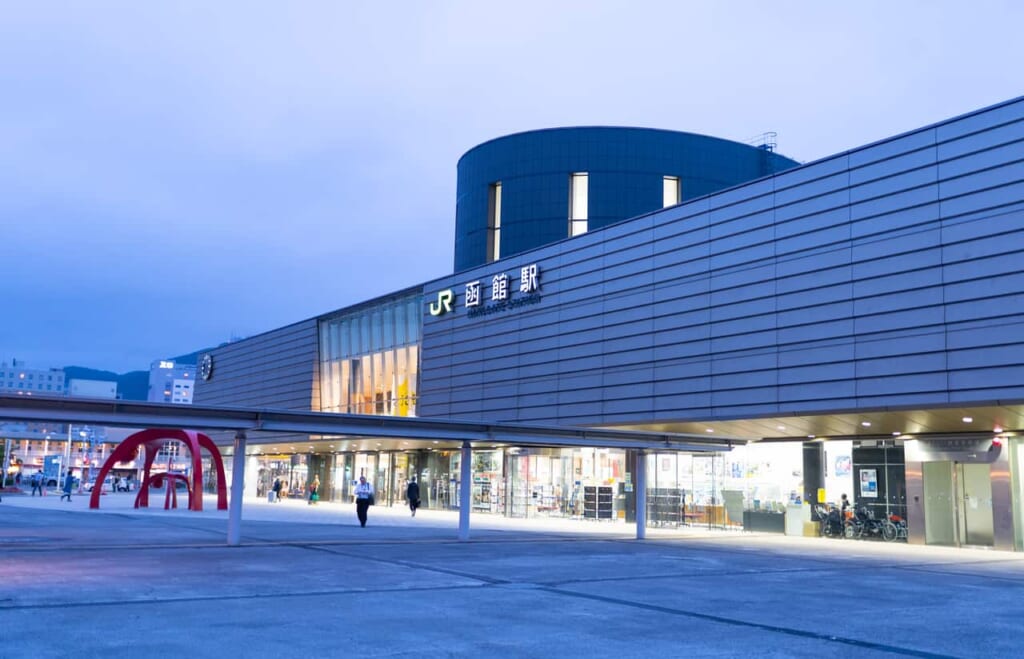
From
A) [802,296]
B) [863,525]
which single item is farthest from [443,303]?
[863,525]

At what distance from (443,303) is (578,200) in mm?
10456

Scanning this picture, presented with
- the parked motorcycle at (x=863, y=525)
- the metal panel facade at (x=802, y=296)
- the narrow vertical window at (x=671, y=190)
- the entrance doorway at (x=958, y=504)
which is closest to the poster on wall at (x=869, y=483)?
the parked motorcycle at (x=863, y=525)

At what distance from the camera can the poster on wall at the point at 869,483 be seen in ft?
111

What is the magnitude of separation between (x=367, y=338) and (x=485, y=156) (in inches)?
524

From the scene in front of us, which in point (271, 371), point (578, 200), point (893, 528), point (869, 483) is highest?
point (578, 200)

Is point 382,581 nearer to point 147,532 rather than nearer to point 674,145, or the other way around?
point 147,532

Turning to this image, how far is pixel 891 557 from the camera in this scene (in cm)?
2509

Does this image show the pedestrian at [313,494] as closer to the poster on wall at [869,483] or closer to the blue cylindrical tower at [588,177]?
the blue cylindrical tower at [588,177]

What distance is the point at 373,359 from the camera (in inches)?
2213

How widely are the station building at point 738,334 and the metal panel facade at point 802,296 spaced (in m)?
0.07

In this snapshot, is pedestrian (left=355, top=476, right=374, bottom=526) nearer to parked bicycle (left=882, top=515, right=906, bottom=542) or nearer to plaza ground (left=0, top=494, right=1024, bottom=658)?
plaza ground (left=0, top=494, right=1024, bottom=658)

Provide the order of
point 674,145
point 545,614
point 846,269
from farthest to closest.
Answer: point 674,145 → point 846,269 → point 545,614

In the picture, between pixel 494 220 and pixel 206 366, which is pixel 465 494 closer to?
pixel 494 220

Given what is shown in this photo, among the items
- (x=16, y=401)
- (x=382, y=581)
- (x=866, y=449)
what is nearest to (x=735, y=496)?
(x=866, y=449)
